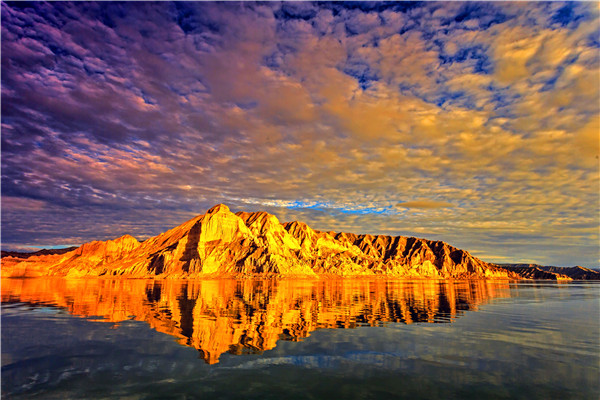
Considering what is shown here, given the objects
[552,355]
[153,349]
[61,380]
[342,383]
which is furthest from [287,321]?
[552,355]

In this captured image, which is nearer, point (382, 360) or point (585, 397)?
point (585, 397)

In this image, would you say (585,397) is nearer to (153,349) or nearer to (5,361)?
(153,349)

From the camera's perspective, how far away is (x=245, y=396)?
41.1 ft

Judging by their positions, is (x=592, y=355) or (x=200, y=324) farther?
(x=200, y=324)

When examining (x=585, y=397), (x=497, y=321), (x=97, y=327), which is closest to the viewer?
(x=585, y=397)

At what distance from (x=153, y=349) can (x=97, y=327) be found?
11.5m

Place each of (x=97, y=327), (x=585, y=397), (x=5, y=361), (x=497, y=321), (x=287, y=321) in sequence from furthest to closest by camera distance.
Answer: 1. (x=497, y=321)
2. (x=287, y=321)
3. (x=97, y=327)
4. (x=5, y=361)
5. (x=585, y=397)

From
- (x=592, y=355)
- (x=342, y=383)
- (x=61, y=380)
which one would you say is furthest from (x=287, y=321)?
(x=592, y=355)

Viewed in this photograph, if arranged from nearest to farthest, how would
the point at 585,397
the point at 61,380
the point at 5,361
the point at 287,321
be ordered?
the point at 585,397
the point at 61,380
the point at 5,361
the point at 287,321

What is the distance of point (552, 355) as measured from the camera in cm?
1956

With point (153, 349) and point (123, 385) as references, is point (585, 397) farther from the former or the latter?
point (153, 349)

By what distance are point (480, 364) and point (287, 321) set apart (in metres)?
17.3

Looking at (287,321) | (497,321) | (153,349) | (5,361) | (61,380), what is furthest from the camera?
(497,321)

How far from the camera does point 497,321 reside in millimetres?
33031
